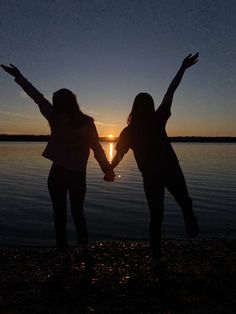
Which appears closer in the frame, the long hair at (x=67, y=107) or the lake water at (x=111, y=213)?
the long hair at (x=67, y=107)

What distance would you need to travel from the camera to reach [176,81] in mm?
6941

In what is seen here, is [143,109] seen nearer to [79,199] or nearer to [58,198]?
[79,199]

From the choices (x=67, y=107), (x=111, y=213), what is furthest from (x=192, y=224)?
(x=111, y=213)

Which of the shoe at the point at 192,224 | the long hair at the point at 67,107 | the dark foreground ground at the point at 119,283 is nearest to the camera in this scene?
the dark foreground ground at the point at 119,283

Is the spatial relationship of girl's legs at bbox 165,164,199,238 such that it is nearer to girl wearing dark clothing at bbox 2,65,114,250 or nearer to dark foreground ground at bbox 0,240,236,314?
dark foreground ground at bbox 0,240,236,314

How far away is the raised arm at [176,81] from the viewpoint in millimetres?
6816

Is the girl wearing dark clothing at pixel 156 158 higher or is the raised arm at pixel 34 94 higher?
the raised arm at pixel 34 94

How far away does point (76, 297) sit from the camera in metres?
5.64

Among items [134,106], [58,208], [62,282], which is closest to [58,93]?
[134,106]

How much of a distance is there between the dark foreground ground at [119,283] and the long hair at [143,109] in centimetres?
258

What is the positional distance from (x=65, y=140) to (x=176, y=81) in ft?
7.09

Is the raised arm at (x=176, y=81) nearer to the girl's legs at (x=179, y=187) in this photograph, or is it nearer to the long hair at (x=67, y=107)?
the girl's legs at (x=179, y=187)

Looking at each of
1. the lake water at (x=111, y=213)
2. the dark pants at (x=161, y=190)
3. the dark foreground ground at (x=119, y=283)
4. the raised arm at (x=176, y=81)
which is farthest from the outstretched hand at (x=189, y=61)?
the lake water at (x=111, y=213)

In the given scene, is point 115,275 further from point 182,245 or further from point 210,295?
point 182,245
